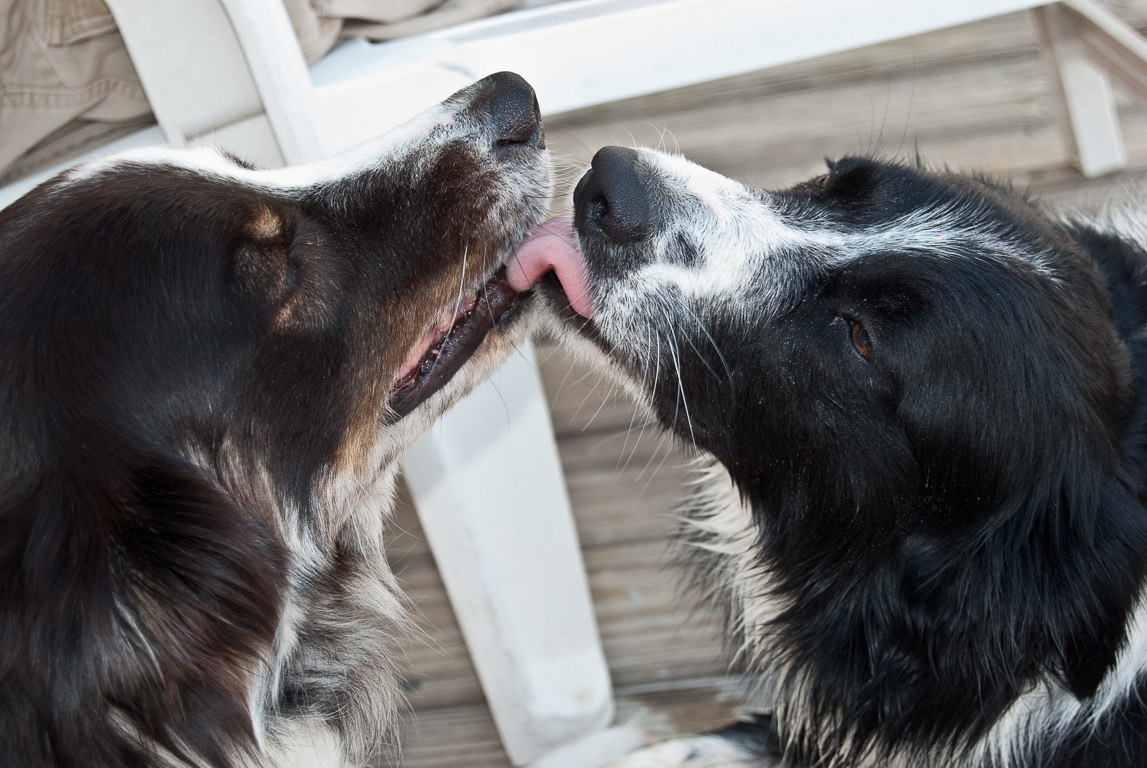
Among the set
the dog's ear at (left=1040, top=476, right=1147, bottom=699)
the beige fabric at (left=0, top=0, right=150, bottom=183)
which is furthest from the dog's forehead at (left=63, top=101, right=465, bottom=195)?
the dog's ear at (left=1040, top=476, right=1147, bottom=699)

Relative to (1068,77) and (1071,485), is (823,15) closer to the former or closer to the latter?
(1071,485)

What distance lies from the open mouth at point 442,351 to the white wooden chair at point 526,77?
0.29m

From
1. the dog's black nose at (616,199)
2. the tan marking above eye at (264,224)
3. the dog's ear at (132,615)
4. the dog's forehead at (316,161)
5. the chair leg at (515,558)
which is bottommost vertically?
the chair leg at (515,558)

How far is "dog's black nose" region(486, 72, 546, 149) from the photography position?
5.04 feet

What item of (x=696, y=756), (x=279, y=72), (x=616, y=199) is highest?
(x=279, y=72)

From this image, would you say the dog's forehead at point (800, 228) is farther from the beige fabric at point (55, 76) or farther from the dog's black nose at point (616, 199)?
the beige fabric at point (55, 76)

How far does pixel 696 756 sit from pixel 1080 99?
91.6 inches

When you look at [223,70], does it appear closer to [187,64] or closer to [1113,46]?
[187,64]

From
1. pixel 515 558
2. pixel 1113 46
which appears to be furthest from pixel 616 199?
pixel 1113 46

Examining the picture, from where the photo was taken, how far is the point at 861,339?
1.45m

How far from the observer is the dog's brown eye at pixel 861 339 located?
4.71ft

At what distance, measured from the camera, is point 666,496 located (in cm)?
265

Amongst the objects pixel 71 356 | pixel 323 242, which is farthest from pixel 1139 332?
pixel 71 356

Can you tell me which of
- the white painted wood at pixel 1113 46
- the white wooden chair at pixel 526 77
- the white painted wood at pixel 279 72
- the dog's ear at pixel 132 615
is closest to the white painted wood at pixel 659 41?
the white wooden chair at pixel 526 77
